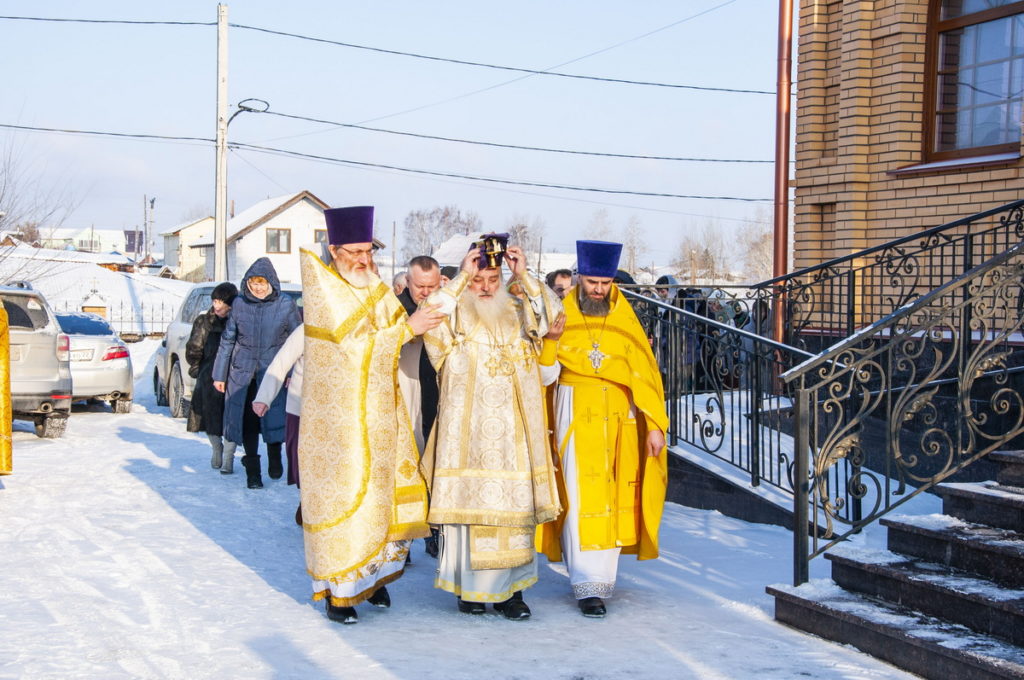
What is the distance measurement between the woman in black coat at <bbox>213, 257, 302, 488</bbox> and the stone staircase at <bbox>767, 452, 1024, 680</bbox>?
510 centimetres

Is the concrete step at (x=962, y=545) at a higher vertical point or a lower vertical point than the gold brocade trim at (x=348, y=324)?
lower

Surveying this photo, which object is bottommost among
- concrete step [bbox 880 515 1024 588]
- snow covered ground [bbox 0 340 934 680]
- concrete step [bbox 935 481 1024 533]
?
snow covered ground [bbox 0 340 934 680]

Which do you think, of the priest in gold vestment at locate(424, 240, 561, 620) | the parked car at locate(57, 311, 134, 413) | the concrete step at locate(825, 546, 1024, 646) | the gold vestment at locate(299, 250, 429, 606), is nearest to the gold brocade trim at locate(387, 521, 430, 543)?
the gold vestment at locate(299, 250, 429, 606)

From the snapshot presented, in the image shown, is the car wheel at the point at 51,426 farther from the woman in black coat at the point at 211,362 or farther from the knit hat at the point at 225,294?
the knit hat at the point at 225,294

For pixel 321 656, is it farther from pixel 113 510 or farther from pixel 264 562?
pixel 113 510

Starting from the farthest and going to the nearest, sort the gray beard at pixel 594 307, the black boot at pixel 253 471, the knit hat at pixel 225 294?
the knit hat at pixel 225 294 < the black boot at pixel 253 471 < the gray beard at pixel 594 307

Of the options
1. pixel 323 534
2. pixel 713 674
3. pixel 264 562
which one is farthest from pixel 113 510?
pixel 713 674

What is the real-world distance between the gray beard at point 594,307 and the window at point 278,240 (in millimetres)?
55597

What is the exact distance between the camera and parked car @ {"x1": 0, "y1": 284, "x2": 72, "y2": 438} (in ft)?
37.4

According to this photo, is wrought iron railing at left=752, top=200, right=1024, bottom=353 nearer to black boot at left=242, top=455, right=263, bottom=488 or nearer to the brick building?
the brick building

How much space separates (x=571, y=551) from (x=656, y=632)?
0.69 m

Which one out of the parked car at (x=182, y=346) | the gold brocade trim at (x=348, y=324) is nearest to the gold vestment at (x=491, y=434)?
the gold brocade trim at (x=348, y=324)

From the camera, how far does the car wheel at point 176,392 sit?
14.2m

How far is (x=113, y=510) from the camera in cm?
814
